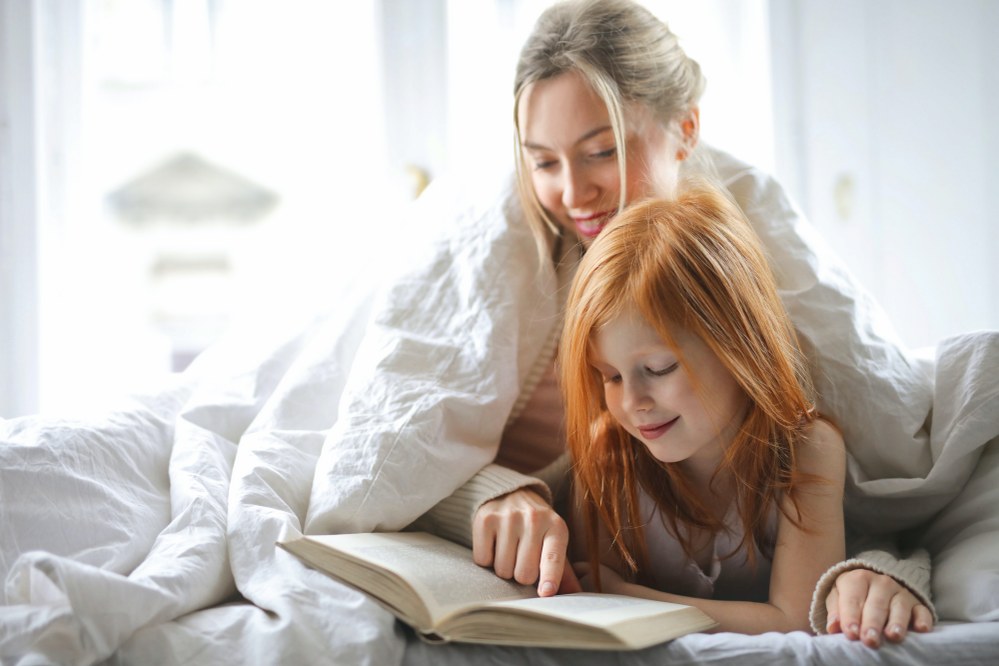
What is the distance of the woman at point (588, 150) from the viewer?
971mm

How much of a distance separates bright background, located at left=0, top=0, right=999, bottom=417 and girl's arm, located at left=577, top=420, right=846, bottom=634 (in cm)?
97

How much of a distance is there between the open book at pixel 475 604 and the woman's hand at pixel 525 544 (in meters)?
0.01

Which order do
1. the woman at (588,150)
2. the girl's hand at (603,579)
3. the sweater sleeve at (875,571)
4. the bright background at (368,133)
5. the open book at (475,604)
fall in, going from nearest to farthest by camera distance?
the open book at (475,604) → the sweater sleeve at (875,571) → the girl's hand at (603,579) → the woman at (588,150) → the bright background at (368,133)

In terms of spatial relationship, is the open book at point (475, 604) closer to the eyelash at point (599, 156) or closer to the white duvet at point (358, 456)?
the white duvet at point (358, 456)

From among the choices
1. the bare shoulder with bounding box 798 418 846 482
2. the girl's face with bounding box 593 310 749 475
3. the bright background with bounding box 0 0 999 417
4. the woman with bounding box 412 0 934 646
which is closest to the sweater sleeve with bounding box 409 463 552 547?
the woman with bounding box 412 0 934 646

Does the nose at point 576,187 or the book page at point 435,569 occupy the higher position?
the nose at point 576,187

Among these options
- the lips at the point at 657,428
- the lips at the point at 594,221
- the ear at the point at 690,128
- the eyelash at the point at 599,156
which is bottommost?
the lips at the point at 657,428

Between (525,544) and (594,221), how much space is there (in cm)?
40

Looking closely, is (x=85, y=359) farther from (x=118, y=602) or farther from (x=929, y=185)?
(x=929, y=185)

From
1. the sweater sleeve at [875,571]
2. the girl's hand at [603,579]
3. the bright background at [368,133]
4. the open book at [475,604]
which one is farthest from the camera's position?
the bright background at [368,133]

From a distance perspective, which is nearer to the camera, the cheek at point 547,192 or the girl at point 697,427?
the girl at point 697,427

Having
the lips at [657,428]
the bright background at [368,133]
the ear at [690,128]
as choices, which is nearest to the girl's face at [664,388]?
the lips at [657,428]

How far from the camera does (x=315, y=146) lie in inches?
66.2

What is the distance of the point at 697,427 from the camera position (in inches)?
31.5
